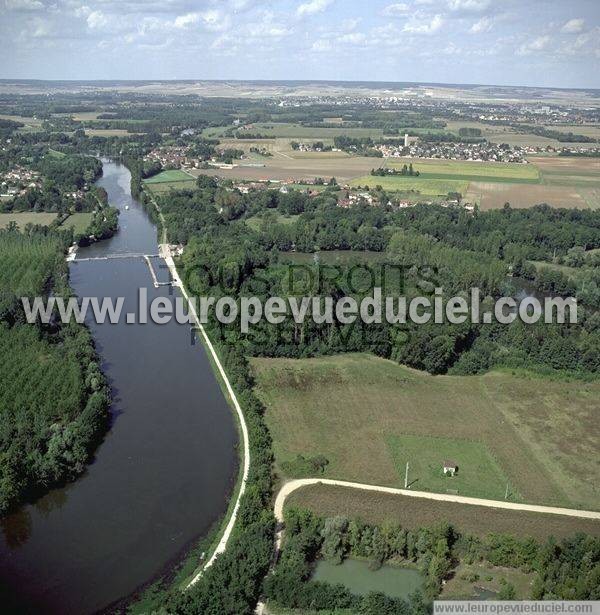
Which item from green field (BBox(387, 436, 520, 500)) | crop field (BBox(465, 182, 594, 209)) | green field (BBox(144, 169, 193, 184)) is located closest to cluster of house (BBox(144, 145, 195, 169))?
green field (BBox(144, 169, 193, 184))

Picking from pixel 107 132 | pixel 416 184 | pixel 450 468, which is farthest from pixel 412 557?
pixel 107 132

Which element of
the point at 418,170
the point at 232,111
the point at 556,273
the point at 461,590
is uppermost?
the point at 232,111

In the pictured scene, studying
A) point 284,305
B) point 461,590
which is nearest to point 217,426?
point 284,305

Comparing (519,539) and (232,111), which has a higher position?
(232,111)

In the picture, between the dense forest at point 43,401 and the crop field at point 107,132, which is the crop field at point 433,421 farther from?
the crop field at point 107,132

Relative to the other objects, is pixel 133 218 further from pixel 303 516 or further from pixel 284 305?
pixel 303 516

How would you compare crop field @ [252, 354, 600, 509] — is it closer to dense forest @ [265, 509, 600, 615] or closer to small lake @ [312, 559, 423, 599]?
dense forest @ [265, 509, 600, 615]
